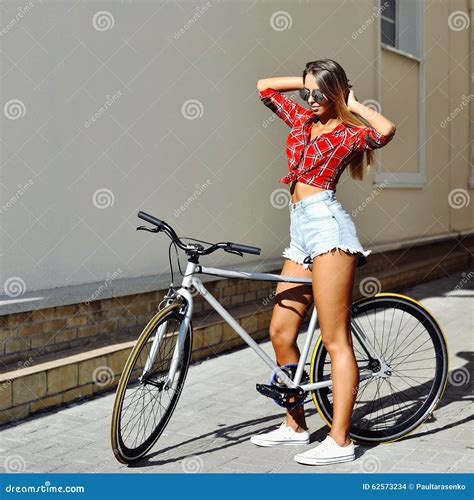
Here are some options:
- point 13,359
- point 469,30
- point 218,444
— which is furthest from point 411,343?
point 469,30

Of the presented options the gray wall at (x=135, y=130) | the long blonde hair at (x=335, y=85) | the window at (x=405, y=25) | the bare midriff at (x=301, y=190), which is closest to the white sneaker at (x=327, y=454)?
the bare midriff at (x=301, y=190)

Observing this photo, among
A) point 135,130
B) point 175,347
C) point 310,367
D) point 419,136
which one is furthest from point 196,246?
point 419,136

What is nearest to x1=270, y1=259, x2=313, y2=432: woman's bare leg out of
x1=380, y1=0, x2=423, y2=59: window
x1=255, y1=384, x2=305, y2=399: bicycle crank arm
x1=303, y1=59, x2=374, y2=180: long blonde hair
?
x1=255, y1=384, x2=305, y2=399: bicycle crank arm

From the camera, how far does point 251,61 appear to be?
27.5ft

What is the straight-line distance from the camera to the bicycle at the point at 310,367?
4.36 metres

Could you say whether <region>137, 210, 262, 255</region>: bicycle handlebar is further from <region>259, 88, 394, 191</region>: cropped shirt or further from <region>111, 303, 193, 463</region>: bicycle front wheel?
<region>259, 88, 394, 191</region>: cropped shirt

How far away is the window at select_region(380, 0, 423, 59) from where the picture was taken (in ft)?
40.4

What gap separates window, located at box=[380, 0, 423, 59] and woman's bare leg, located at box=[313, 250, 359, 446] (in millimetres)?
8456

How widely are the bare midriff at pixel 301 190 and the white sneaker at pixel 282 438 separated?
128 centimetres

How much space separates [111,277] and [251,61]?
2.85 m

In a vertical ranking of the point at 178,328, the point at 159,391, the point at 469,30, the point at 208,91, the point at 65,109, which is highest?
the point at 469,30

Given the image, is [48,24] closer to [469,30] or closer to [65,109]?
[65,109]

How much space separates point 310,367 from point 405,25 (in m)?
8.87

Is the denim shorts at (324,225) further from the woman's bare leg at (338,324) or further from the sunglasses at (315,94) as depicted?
the sunglasses at (315,94)
